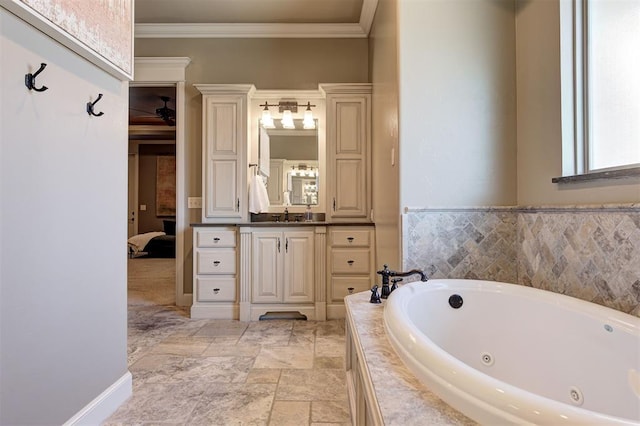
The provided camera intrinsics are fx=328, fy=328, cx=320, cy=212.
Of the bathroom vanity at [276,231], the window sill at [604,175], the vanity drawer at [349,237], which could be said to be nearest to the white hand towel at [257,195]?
the bathroom vanity at [276,231]

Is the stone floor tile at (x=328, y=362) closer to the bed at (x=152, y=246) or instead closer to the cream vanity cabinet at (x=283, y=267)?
the cream vanity cabinet at (x=283, y=267)

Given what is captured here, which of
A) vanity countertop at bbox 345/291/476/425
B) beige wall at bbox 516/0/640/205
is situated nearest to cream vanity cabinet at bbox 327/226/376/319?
beige wall at bbox 516/0/640/205

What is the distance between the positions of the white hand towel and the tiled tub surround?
1.65 m

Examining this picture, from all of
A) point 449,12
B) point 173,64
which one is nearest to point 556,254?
point 449,12

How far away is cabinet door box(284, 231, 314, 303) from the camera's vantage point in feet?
9.73

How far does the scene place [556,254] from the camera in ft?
5.38

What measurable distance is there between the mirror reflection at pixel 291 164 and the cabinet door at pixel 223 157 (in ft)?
1.46

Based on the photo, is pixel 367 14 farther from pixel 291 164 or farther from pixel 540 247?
pixel 540 247

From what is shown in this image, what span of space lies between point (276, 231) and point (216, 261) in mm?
613

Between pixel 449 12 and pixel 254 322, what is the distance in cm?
275

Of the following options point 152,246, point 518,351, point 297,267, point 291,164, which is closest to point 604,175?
point 518,351

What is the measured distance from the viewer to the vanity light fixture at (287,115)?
3414mm

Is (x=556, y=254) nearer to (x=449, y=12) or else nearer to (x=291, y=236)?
(x=449, y=12)

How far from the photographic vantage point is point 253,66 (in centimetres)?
337
